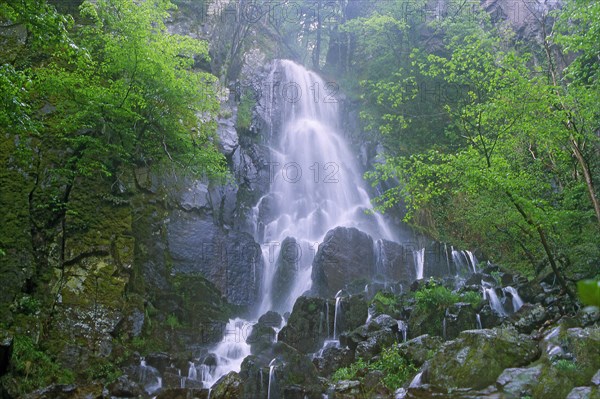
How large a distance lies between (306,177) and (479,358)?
16449mm

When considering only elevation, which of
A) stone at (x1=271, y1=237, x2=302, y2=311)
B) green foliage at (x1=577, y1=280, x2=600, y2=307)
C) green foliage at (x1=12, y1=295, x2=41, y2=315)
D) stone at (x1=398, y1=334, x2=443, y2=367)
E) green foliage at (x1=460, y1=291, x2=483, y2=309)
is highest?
stone at (x1=271, y1=237, x2=302, y2=311)

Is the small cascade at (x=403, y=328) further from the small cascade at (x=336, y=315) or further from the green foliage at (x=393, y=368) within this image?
the small cascade at (x=336, y=315)

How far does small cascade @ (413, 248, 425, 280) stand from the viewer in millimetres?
18312

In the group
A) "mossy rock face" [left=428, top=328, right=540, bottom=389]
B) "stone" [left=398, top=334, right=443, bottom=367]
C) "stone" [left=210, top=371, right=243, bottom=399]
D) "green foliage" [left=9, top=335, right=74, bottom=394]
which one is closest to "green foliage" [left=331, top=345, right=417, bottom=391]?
"stone" [left=398, top=334, right=443, bottom=367]

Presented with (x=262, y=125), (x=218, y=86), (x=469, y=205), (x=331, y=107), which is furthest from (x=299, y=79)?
(x=469, y=205)

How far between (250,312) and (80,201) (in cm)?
696

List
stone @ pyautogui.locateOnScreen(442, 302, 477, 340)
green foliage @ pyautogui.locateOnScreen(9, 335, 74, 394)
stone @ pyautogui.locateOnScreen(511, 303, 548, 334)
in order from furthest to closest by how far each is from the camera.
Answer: stone @ pyautogui.locateOnScreen(442, 302, 477, 340) < stone @ pyautogui.locateOnScreen(511, 303, 548, 334) < green foliage @ pyautogui.locateOnScreen(9, 335, 74, 394)

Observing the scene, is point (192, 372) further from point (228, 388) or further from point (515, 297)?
point (515, 297)

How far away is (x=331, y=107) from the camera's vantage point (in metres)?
28.9

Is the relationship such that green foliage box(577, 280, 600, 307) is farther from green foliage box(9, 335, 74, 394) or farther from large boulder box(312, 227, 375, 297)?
large boulder box(312, 227, 375, 297)

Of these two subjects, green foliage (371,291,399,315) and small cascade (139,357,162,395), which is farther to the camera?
green foliage (371,291,399,315)

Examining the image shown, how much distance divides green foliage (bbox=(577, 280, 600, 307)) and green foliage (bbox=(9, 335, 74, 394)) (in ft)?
34.9

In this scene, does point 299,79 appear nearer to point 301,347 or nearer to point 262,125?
point 262,125


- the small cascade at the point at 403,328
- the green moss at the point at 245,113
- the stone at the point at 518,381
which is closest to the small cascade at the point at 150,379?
the small cascade at the point at 403,328
